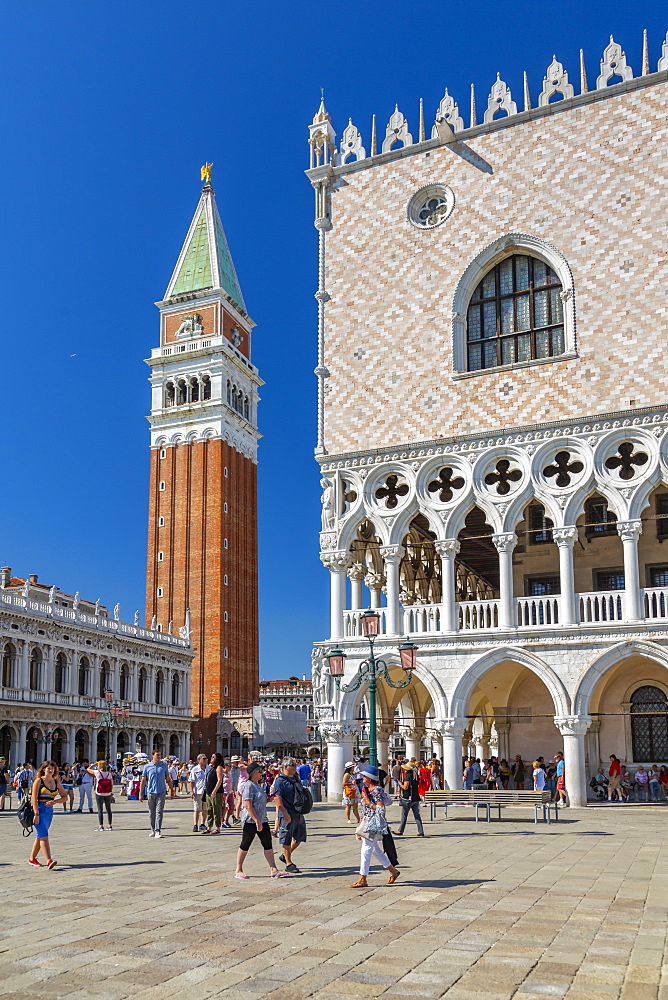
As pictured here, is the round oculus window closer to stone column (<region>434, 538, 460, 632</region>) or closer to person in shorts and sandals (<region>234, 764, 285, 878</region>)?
stone column (<region>434, 538, 460, 632</region>)

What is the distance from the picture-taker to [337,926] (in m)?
8.45

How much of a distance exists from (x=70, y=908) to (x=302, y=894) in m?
2.34

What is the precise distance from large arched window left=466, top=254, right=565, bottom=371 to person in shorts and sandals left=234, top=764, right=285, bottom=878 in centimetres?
1758

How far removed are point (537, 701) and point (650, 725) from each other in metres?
3.41

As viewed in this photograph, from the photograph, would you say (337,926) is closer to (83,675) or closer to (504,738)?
(504,738)

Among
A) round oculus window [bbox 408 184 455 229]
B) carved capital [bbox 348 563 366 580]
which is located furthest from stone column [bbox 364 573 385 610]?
round oculus window [bbox 408 184 455 229]

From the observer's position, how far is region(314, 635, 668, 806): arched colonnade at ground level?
76.9 feet

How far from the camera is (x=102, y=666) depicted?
52938 millimetres

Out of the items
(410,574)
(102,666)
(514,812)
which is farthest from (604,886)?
(102,666)

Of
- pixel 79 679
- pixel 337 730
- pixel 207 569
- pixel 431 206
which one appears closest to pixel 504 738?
pixel 337 730

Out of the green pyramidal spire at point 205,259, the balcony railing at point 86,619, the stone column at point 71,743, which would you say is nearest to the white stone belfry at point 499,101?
the balcony railing at point 86,619

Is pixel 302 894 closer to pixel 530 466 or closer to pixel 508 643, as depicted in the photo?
pixel 508 643

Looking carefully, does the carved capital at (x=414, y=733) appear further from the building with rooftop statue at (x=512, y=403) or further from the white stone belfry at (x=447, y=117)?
the white stone belfry at (x=447, y=117)

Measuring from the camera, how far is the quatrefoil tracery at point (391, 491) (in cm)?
2712
